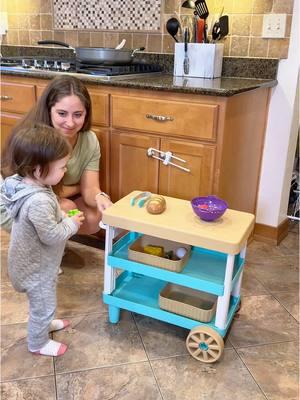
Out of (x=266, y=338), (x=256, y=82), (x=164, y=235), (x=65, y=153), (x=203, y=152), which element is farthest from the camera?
(x=256, y=82)

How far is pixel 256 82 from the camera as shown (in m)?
2.05

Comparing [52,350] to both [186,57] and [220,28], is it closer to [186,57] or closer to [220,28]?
[186,57]

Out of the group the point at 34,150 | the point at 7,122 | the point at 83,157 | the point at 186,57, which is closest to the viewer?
the point at 34,150

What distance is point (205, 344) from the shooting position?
1449 mm

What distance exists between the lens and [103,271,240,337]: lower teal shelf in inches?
60.0

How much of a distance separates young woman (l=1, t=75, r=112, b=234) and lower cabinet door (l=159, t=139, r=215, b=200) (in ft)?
0.98

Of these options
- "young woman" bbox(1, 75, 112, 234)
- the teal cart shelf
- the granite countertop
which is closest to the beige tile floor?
the teal cart shelf

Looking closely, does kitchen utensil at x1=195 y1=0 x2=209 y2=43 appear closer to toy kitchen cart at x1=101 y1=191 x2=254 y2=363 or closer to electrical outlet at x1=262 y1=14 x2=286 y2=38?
electrical outlet at x1=262 y1=14 x2=286 y2=38

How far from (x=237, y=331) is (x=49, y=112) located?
1.14m

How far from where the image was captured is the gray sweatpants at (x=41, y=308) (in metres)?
1.39

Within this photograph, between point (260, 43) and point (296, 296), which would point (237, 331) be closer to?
point (296, 296)

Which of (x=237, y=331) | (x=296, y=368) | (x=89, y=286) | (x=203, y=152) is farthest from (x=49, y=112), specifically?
(x=296, y=368)

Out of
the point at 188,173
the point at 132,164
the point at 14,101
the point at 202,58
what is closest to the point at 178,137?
the point at 188,173

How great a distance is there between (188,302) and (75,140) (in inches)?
33.4
